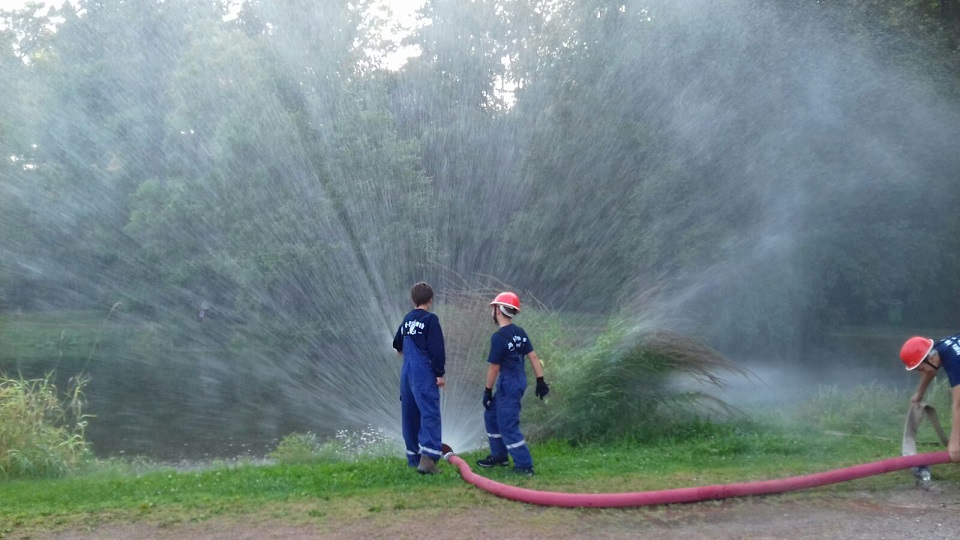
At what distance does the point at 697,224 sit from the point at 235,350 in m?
15.6

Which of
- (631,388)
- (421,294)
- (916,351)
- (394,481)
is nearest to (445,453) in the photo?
(394,481)

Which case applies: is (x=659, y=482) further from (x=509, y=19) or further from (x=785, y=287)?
(x=509, y=19)

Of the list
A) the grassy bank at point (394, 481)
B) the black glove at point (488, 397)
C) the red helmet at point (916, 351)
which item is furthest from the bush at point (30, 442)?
the red helmet at point (916, 351)

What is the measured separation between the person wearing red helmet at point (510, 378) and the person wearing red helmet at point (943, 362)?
3.34 m

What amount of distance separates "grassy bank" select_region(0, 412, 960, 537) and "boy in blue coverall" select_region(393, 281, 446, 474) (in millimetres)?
306

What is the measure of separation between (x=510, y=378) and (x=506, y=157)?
1769cm

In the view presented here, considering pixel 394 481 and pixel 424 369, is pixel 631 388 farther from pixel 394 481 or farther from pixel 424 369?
pixel 394 481

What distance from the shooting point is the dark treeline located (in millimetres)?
20984

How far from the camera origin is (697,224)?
2259cm

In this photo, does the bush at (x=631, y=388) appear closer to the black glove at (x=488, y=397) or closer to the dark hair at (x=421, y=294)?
the black glove at (x=488, y=397)

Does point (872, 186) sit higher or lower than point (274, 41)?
lower

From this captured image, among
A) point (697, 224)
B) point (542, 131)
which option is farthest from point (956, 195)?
point (542, 131)

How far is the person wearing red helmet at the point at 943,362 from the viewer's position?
7859 millimetres

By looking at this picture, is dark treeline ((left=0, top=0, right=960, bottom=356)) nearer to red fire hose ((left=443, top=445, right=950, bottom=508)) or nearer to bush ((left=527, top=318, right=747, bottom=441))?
bush ((left=527, top=318, right=747, bottom=441))
